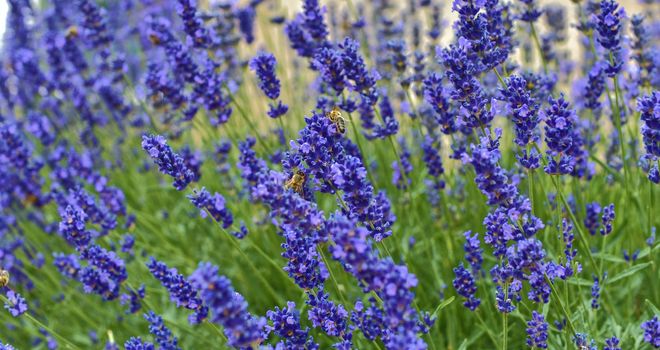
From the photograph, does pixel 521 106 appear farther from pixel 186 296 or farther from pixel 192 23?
pixel 192 23

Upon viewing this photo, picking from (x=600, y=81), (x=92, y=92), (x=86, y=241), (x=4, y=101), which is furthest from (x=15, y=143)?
(x=600, y=81)

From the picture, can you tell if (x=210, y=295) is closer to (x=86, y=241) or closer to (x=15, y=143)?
(x=86, y=241)

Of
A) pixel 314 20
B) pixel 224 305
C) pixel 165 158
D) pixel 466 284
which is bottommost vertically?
pixel 224 305

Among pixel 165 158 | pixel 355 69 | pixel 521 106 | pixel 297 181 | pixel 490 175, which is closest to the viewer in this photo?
pixel 490 175

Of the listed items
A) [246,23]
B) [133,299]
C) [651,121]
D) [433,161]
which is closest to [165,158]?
[133,299]

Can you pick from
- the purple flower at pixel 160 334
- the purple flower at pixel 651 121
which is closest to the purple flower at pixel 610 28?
the purple flower at pixel 651 121

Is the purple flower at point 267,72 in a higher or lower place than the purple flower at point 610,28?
higher

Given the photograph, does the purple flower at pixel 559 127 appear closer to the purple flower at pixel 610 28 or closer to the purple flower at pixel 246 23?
the purple flower at pixel 610 28
